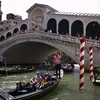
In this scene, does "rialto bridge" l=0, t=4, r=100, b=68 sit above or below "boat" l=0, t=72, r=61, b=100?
above

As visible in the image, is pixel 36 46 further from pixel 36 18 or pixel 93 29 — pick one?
pixel 93 29

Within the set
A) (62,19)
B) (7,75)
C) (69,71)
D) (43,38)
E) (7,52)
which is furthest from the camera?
(7,52)

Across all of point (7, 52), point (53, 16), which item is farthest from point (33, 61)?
point (53, 16)

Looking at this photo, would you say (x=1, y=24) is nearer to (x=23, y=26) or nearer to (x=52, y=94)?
(x=23, y=26)

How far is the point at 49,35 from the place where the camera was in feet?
48.7

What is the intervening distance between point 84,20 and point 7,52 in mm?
7135

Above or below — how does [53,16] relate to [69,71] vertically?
above

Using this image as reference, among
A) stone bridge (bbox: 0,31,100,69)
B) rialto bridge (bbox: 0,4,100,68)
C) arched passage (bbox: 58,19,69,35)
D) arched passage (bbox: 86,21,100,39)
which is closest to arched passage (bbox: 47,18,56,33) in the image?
rialto bridge (bbox: 0,4,100,68)

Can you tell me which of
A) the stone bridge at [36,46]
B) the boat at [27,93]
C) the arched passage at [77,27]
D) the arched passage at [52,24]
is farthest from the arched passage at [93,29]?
the boat at [27,93]

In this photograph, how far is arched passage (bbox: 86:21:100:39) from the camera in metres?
15.5

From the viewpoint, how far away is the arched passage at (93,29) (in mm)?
15502

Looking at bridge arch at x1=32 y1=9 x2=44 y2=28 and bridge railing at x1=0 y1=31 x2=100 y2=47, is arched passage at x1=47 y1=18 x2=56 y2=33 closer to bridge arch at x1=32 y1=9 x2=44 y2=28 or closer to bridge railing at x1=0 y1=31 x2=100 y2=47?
bridge arch at x1=32 y1=9 x2=44 y2=28

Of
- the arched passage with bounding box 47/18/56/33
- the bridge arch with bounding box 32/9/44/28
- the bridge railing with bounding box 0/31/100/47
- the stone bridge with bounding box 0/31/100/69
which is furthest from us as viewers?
the bridge arch with bounding box 32/9/44/28

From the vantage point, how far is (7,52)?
19.2m
